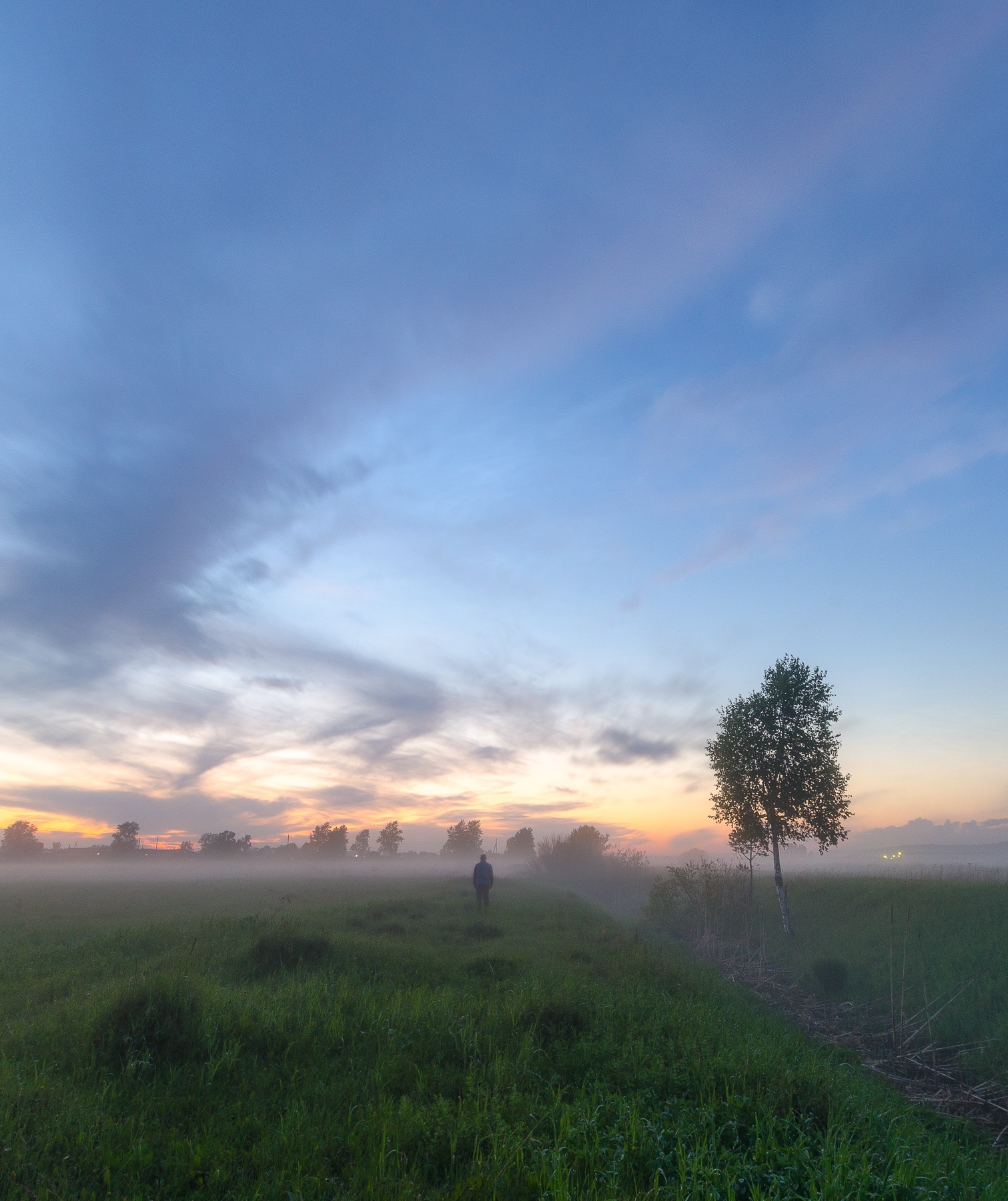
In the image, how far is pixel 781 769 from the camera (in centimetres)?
2922

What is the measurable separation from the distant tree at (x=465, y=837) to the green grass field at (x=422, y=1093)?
145 metres

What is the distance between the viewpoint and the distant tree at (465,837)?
151m

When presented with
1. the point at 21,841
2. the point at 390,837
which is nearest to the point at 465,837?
the point at 390,837

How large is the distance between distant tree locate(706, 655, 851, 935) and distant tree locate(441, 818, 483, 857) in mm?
130015

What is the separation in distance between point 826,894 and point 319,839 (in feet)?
439

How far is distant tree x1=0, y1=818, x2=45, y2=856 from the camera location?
448 ft

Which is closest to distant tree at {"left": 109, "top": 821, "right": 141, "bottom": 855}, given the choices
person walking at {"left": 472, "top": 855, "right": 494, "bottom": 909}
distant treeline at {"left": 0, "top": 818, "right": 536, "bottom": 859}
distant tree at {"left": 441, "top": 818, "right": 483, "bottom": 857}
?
distant treeline at {"left": 0, "top": 818, "right": 536, "bottom": 859}

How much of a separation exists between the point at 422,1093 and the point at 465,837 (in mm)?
154174

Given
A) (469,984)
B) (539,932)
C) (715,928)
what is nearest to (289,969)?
(469,984)

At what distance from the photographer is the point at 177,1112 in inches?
262

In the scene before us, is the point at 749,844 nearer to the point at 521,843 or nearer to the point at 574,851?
the point at 574,851

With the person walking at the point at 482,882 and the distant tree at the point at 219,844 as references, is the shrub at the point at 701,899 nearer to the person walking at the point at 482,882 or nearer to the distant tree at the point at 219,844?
the person walking at the point at 482,882

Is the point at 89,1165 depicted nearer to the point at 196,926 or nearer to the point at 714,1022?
the point at 714,1022

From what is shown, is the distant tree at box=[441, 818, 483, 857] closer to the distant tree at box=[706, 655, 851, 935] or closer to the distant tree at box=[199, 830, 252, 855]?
the distant tree at box=[199, 830, 252, 855]
